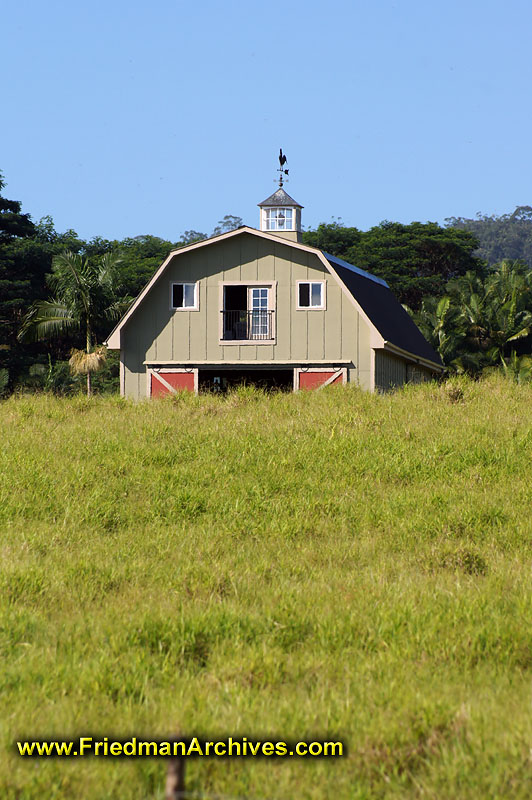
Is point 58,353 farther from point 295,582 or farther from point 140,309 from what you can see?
point 295,582

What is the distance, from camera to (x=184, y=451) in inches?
491

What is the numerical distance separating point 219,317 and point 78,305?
10.1m

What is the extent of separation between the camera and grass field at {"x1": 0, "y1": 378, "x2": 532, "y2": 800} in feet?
13.0

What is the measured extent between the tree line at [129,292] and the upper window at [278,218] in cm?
694

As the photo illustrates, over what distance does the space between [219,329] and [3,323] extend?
23595mm

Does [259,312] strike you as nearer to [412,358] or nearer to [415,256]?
[412,358]

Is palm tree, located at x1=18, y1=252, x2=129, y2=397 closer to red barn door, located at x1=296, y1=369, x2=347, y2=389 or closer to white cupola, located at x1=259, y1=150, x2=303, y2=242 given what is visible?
white cupola, located at x1=259, y1=150, x2=303, y2=242

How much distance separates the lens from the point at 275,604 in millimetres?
6184

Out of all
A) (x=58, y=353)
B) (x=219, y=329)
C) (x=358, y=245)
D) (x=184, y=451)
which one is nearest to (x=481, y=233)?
(x=358, y=245)

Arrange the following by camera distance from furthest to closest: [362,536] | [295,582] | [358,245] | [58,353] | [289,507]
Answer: [358,245]
[58,353]
[289,507]
[362,536]
[295,582]

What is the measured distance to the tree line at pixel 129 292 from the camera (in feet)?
112

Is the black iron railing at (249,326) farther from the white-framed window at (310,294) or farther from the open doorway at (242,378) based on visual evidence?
the open doorway at (242,378)

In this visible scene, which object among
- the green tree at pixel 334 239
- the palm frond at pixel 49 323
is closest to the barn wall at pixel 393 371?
the palm frond at pixel 49 323

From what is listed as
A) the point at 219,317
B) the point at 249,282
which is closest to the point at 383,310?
the point at 249,282
